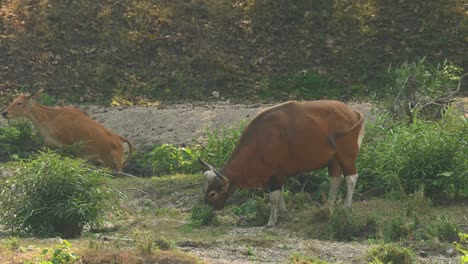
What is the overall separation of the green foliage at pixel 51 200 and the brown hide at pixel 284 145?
1850 mm

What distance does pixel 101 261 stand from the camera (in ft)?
29.3

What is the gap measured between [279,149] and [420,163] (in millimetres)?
2148

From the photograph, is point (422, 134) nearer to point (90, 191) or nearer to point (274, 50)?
point (90, 191)

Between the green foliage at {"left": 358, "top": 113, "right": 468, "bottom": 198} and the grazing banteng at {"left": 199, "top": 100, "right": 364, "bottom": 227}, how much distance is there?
1100mm

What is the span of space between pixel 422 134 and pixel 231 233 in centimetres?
330

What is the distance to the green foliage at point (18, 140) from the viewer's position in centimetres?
1722

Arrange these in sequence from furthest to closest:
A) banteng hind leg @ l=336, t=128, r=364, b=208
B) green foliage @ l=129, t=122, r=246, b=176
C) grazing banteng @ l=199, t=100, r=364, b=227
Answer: green foliage @ l=129, t=122, r=246, b=176, banteng hind leg @ l=336, t=128, r=364, b=208, grazing banteng @ l=199, t=100, r=364, b=227

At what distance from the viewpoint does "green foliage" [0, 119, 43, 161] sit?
1722 centimetres

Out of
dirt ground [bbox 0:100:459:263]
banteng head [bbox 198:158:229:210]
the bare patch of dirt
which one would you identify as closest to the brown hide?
banteng head [bbox 198:158:229:210]

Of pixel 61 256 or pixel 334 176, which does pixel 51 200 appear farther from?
pixel 334 176

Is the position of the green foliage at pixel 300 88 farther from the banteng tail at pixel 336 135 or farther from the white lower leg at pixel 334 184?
the banteng tail at pixel 336 135

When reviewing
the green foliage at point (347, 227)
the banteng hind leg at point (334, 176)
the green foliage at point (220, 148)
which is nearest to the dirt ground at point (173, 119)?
the green foliage at point (220, 148)

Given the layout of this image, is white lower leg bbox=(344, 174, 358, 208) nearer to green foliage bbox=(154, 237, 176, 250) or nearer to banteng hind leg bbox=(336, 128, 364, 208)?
banteng hind leg bbox=(336, 128, 364, 208)

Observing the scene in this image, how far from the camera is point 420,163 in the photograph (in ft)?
43.7
